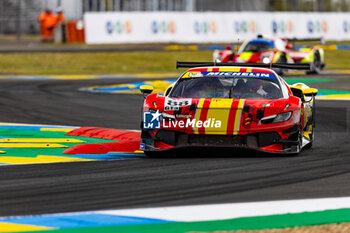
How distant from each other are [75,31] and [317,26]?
11589 mm

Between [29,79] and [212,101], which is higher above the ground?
[212,101]

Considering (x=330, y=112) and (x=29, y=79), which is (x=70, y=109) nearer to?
(x=330, y=112)

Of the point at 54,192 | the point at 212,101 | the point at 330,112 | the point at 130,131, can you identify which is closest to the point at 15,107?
the point at 130,131

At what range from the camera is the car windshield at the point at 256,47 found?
79.8 feet

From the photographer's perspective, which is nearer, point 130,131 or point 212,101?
point 212,101

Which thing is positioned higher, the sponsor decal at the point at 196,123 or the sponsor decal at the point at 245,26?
the sponsor decal at the point at 196,123

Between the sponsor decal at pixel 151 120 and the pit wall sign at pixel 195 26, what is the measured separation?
1075 inches

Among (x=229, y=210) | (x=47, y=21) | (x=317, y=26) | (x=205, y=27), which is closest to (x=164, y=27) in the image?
(x=205, y=27)

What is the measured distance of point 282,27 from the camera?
38.9m

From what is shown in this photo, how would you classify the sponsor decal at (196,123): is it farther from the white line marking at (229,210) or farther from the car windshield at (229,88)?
the white line marking at (229,210)

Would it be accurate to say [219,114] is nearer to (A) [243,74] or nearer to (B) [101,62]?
(A) [243,74]

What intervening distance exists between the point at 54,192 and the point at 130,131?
4.85 m

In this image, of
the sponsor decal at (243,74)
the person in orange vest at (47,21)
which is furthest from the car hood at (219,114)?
the person in orange vest at (47,21)

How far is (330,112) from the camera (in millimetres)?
15164
